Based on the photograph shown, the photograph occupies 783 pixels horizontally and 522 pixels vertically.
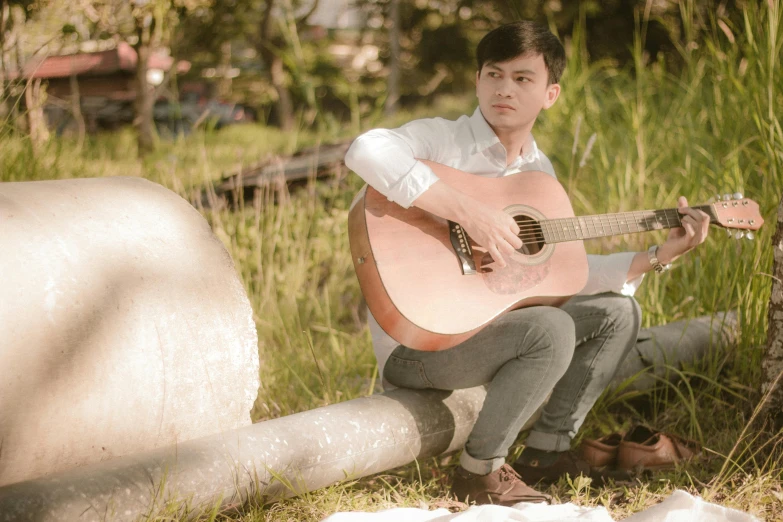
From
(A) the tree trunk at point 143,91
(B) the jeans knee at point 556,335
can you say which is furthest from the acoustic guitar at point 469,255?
(A) the tree trunk at point 143,91

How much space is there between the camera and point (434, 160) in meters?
2.66

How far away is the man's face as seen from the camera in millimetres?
2617

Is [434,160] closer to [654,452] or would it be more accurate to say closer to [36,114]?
[654,452]

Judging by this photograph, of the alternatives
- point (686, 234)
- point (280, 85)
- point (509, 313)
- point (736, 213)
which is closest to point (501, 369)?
point (509, 313)

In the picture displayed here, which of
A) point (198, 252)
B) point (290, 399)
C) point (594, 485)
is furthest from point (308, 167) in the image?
point (594, 485)

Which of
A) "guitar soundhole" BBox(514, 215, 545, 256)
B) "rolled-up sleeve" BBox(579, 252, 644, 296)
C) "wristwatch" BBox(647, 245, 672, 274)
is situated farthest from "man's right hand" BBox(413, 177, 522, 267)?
"wristwatch" BBox(647, 245, 672, 274)

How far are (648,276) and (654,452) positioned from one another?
1.21m

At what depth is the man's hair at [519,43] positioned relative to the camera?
8.54 feet

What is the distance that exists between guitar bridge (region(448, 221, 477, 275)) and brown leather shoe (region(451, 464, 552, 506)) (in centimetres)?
65

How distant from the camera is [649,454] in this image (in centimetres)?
277

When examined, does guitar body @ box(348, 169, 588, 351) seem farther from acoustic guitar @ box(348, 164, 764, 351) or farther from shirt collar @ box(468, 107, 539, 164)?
shirt collar @ box(468, 107, 539, 164)

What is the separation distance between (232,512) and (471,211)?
1.14 meters

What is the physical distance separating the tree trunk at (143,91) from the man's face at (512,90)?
15.8 feet

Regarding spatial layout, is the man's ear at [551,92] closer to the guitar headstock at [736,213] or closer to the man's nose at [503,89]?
the man's nose at [503,89]
